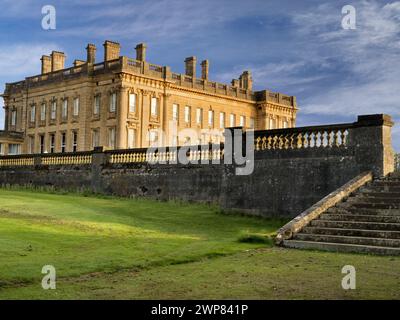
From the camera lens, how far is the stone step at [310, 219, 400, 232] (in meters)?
12.8

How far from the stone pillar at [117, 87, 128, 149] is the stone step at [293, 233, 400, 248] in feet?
126

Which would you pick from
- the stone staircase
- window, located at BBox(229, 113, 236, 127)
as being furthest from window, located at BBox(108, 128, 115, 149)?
the stone staircase

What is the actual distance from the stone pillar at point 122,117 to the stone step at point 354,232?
3806cm

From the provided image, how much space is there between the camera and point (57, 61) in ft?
200

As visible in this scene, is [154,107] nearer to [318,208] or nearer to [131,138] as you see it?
[131,138]

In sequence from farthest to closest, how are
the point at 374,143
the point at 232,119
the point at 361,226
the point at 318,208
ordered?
1. the point at 232,119
2. the point at 374,143
3. the point at 318,208
4. the point at 361,226

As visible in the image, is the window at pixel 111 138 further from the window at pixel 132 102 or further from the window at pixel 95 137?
the window at pixel 132 102

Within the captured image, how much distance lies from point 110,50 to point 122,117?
7.53 metres

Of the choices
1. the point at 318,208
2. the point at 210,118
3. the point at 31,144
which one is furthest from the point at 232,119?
the point at 318,208

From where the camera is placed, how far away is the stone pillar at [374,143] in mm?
16734

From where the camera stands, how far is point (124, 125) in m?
50.5

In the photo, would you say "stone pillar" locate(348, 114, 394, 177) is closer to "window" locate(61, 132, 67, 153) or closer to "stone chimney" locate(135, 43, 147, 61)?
"stone chimney" locate(135, 43, 147, 61)

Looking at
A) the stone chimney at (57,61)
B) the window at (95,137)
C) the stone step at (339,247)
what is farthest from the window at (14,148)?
the stone step at (339,247)
